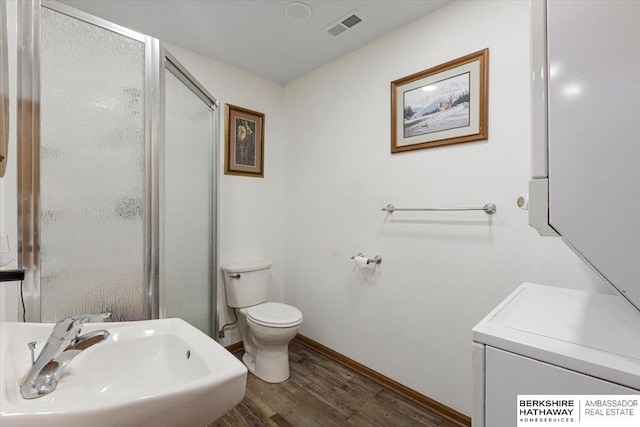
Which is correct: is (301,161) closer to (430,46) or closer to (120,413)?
(430,46)

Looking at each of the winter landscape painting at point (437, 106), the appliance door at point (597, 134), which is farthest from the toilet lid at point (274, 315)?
the appliance door at point (597, 134)

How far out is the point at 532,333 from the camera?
71cm

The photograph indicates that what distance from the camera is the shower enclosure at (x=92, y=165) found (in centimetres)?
97

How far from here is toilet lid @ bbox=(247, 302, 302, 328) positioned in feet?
6.24

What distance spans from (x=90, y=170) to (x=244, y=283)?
1378 millimetres

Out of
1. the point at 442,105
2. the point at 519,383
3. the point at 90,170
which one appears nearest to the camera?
the point at 519,383

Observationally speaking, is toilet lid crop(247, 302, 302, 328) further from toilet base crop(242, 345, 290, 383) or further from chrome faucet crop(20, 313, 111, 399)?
chrome faucet crop(20, 313, 111, 399)

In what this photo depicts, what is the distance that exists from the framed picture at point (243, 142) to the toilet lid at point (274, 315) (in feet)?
3.69

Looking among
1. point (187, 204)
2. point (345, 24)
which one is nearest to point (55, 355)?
point (187, 204)

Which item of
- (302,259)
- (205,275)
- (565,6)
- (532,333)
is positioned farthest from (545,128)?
(302,259)

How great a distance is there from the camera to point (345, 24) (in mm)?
1810

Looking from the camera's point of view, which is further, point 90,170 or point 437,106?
point 437,106

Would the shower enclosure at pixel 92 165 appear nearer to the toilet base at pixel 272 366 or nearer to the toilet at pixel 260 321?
the toilet at pixel 260 321

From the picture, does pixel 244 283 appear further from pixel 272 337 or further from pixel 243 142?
pixel 243 142
